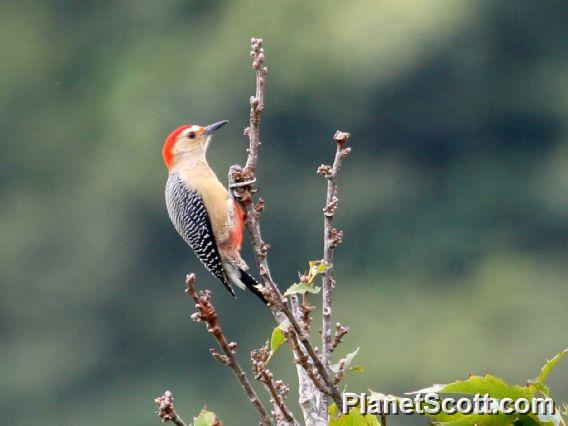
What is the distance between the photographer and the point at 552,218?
32.0 m

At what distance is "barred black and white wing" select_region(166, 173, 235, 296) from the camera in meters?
6.38

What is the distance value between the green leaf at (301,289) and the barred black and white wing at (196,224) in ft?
10.0

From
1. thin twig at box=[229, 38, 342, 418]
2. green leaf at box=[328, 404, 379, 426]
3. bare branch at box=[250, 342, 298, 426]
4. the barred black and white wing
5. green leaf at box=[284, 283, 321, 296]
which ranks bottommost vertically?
green leaf at box=[328, 404, 379, 426]

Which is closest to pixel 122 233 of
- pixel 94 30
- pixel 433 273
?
pixel 433 273

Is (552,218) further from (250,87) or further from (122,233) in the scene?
(122,233)

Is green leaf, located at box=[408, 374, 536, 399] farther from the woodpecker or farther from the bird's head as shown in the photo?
the bird's head

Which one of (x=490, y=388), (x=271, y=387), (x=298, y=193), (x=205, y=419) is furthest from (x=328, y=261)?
(x=298, y=193)

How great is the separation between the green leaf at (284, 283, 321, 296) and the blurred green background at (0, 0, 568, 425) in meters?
23.3

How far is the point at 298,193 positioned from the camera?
30.9 m

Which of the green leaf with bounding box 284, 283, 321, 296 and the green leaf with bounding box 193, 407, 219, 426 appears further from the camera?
the green leaf with bounding box 284, 283, 321, 296

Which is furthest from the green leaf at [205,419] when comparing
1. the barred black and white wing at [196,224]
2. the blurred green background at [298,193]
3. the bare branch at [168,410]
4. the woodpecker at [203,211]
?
the blurred green background at [298,193]

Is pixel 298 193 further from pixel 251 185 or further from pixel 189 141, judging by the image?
pixel 251 185

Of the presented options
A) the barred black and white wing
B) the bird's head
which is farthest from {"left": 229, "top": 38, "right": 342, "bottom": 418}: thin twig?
the bird's head

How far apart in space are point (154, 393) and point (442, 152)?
1065 cm
